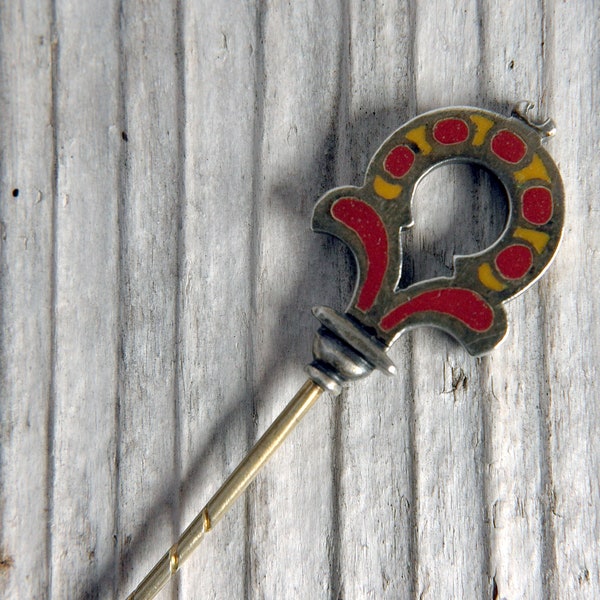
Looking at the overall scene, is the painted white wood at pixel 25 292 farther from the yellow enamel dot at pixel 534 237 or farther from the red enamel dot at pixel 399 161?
the yellow enamel dot at pixel 534 237

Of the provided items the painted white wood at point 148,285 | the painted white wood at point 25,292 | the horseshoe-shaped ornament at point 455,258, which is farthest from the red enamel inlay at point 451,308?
the painted white wood at point 25,292

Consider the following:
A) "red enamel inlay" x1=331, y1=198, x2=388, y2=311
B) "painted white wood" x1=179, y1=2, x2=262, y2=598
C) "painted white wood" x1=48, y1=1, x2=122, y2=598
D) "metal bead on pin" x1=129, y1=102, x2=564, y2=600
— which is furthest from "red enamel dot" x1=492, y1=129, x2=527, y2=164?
"painted white wood" x1=48, y1=1, x2=122, y2=598

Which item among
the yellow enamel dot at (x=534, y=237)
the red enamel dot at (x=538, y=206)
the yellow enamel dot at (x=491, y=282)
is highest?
the red enamel dot at (x=538, y=206)

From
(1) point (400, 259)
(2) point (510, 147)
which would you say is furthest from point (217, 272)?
(2) point (510, 147)

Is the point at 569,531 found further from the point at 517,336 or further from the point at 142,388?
the point at 142,388

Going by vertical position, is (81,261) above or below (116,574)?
above

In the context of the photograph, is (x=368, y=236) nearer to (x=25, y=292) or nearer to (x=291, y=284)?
(x=291, y=284)

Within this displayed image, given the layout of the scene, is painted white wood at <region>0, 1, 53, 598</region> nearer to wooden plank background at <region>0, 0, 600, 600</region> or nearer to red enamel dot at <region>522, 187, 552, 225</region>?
wooden plank background at <region>0, 0, 600, 600</region>

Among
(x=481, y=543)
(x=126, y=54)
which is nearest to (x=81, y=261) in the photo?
(x=126, y=54)
